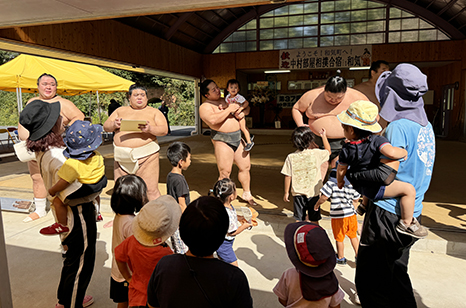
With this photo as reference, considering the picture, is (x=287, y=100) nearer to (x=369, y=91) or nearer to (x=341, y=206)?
(x=369, y=91)

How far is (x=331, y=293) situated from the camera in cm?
150

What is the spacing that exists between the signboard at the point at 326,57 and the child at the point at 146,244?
1349 cm

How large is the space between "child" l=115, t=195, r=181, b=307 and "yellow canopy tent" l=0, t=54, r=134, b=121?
22.9 ft

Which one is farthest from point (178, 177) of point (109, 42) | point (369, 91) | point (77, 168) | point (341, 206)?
point (109, 42)

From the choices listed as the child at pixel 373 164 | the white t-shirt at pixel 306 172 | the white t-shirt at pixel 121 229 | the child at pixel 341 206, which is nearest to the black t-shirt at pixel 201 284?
the white t-shirt at pixel 121 229

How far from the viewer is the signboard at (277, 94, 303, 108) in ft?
55.2

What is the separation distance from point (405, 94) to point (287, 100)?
15.3 meters

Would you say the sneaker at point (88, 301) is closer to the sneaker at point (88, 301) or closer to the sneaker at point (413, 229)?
the sneaker at point (88, 301)

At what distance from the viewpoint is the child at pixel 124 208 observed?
6.38ft

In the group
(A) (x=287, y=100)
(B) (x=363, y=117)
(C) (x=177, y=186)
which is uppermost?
(A) (x=287, y=100)

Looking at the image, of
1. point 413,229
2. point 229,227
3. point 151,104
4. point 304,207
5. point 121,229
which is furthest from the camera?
point 151,104

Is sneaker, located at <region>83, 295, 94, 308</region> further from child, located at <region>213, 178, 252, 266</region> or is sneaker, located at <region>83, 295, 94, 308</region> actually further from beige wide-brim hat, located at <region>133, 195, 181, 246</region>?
beige wide-brim hat, located at <region>133, 195, 181, 246</region>

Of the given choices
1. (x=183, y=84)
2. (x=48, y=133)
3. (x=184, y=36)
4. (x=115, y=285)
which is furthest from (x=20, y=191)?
(x=183, y=84)

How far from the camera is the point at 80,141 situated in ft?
6.88
